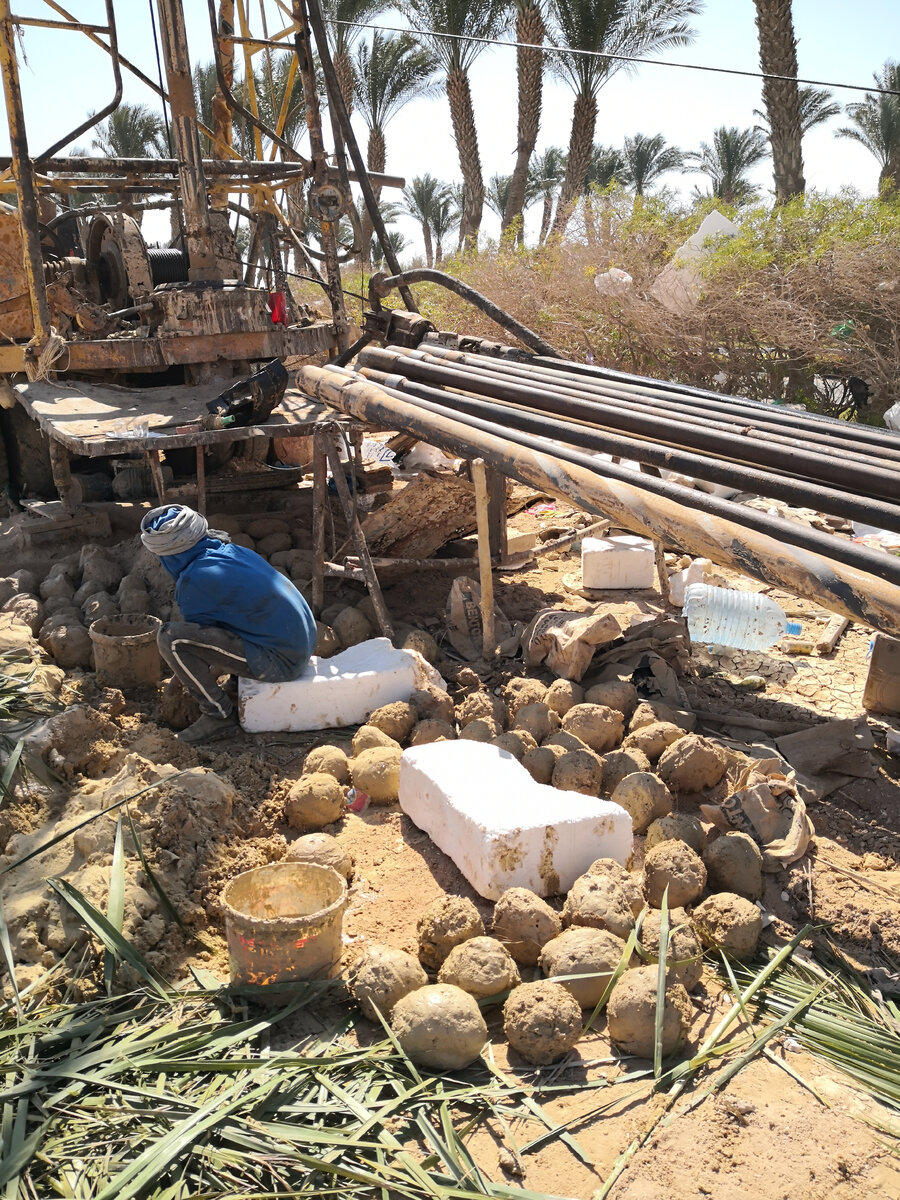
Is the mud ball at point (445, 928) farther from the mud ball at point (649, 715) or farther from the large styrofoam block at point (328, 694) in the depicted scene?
the large styrofoam block at point (328, 694)

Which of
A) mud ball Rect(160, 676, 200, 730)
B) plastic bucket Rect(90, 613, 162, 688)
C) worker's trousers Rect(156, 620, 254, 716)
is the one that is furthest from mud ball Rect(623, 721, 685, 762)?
plastic bucket Rect(90, 613, 162, 688)

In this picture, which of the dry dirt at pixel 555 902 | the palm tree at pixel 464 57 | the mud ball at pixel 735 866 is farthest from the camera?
the palm tree at pixel 464 57

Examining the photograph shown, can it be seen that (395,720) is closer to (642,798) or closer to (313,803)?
(313,803)

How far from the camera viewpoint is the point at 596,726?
4.63 metres

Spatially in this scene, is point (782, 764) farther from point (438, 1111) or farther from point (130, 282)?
point (130, 282)

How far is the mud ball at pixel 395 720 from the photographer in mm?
4848

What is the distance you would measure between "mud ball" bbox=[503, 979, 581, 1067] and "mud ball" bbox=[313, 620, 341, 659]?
3.09 meters

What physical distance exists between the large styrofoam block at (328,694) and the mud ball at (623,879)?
1832 mm

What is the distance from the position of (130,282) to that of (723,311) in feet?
22.9

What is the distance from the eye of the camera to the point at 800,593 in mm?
3262

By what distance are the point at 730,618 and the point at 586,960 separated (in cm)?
380

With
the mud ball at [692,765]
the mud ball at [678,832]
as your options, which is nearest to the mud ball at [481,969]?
the mud ball at [678,832]

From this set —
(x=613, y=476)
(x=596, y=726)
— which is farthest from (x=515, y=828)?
(x=613, y=476)

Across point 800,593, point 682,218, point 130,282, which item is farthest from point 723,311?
point 800,593
